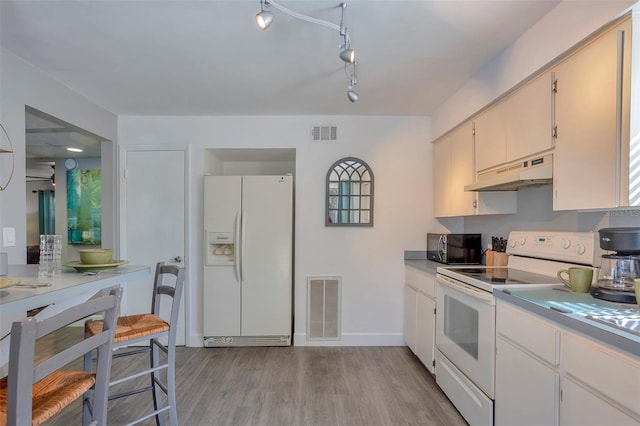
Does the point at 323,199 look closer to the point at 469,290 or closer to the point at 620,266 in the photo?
the point at 469,290

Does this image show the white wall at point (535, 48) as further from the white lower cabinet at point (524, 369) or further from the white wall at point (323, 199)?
the white lower cabinet at point (524, 369)

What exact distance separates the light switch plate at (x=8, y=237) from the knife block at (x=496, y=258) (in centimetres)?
356

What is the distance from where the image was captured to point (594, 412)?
1128mm

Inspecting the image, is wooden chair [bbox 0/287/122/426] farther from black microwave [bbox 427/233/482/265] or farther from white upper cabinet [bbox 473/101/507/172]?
black microwave [bbox 427/233/482/265]

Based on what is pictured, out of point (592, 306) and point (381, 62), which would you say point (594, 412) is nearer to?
point (592, 306)

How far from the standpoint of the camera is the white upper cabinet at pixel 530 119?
5.75ft

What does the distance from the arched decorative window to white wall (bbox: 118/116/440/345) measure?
0.26 feet

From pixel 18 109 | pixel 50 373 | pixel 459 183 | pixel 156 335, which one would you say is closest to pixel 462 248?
pixel 459 183

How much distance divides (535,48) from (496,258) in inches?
61.4

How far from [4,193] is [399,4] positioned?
2.69 meters

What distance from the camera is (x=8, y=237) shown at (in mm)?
2004

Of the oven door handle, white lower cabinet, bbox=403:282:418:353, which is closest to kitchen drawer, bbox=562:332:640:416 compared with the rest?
the oven door handle

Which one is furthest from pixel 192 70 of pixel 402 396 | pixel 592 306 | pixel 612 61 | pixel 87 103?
pixel 402 396

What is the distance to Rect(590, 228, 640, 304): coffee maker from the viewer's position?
1.37 metres
